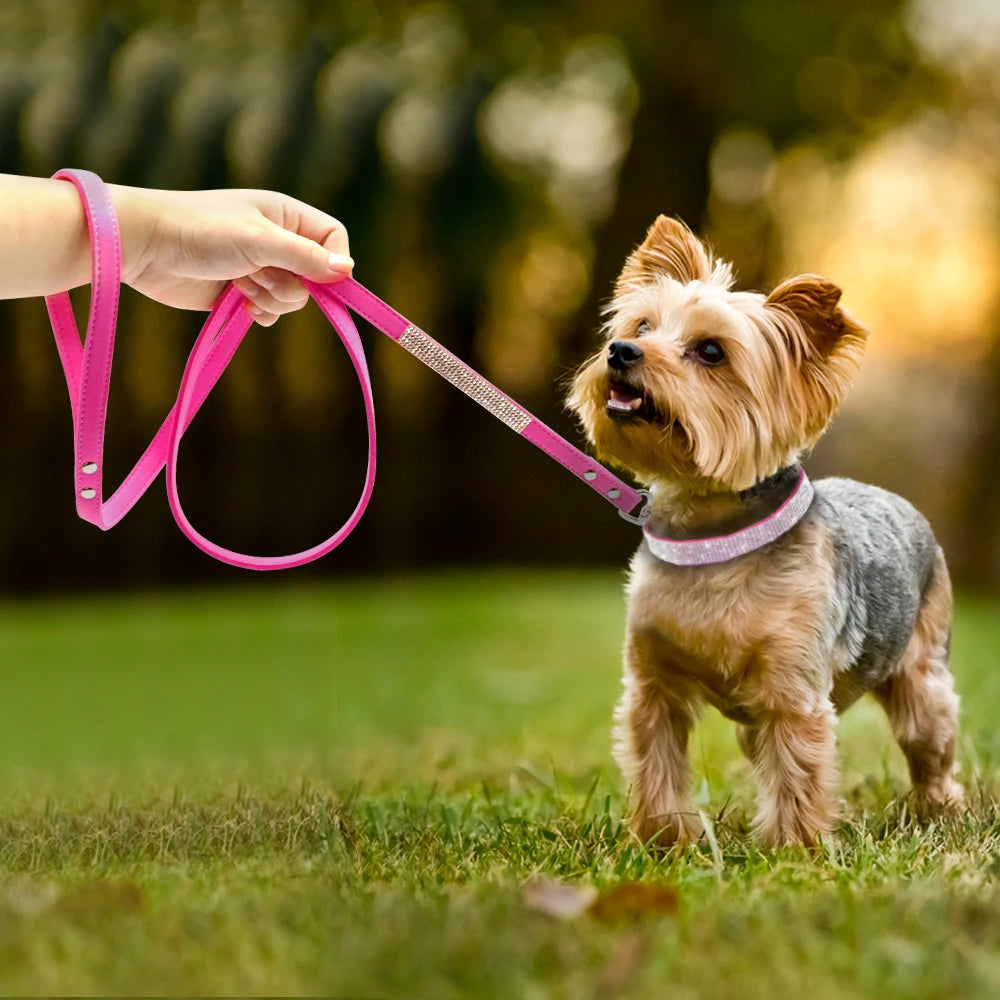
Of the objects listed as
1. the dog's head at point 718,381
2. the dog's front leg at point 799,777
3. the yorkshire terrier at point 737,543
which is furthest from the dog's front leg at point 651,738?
the dog's head at point 718,381

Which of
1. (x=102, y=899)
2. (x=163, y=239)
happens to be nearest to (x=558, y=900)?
(x=102, y=899)

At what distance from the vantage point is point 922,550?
11.9 ft

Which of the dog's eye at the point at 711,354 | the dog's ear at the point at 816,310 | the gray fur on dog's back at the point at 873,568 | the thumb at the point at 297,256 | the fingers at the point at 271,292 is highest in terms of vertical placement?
the dog's ear at the point at 816,310

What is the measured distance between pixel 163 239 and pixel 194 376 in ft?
1.29

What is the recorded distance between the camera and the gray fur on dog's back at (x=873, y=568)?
3191 mm

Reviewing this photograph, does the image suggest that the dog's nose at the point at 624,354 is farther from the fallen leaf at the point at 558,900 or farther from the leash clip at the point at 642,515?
the fallen leaf at the point at 558,900

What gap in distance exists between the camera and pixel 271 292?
3.21 m

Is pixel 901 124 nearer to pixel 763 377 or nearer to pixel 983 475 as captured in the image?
pixel 983 475

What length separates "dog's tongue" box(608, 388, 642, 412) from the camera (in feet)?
10.1

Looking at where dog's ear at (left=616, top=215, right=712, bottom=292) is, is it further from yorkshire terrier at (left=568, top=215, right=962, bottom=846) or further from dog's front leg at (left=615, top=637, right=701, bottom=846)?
dog's front leg at (left=615, top=637, right=701, bottom=846)

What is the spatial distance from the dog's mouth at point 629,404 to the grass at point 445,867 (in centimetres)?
107

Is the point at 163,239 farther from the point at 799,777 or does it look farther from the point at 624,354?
the point at 799,777

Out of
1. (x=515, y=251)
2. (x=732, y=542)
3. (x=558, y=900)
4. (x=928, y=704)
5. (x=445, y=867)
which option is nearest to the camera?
(x=558, y=900)

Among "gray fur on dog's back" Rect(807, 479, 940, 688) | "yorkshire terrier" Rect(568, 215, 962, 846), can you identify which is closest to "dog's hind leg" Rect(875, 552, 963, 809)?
"gray fur on dog's back" Rect(807, 479, 940, 688)
